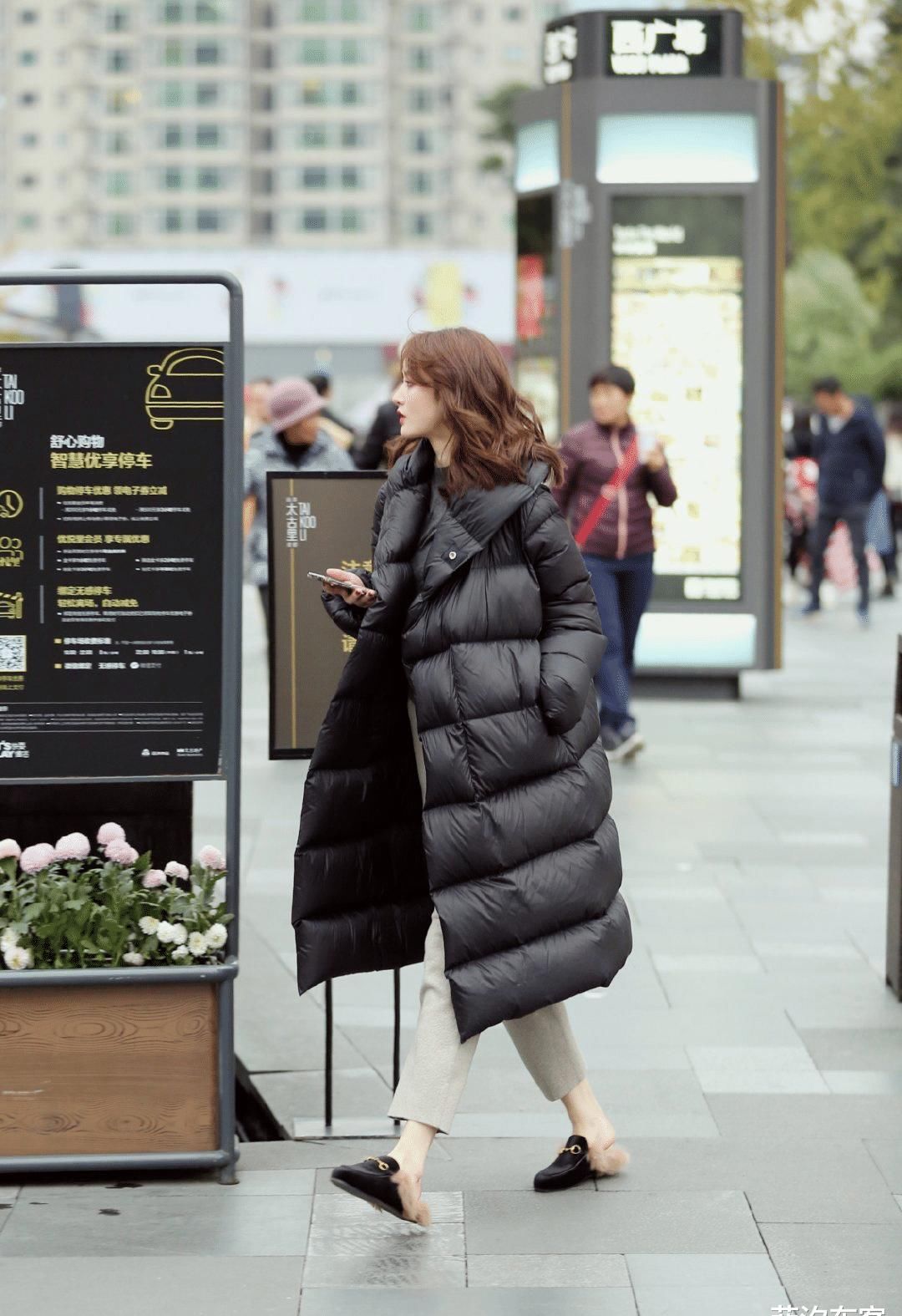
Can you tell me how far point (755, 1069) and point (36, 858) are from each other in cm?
190

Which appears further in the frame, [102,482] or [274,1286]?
[102,482]

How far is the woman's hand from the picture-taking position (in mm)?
4172

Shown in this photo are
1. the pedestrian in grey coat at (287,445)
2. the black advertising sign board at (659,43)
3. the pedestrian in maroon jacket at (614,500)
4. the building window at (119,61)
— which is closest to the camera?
the pedestrian in maroon jacket at (614,500)

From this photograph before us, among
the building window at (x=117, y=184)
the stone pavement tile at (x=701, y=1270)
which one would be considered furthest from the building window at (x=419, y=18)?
the stone pavement tile at (x=701, y=1270)

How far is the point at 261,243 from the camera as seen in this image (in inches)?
4459

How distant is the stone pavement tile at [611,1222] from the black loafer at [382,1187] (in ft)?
0.46

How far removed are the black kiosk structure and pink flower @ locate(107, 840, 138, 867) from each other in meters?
8.21

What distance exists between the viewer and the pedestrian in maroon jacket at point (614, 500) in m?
9.88

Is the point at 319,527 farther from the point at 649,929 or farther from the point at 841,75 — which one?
the point at 841,75

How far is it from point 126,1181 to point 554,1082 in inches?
36.5

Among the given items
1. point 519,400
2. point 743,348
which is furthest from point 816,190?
point 519,400

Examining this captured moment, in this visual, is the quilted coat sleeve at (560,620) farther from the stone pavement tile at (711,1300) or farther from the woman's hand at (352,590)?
the stone pavement tile at (711,1300)

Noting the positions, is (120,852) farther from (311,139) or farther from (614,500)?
(311,139)

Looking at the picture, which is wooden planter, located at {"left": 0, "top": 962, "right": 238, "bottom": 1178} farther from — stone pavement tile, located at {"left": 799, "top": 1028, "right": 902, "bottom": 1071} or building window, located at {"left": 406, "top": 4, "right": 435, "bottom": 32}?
building window, located at {"left": 406, "top": 4, "right": 435, "bottom": 32}
